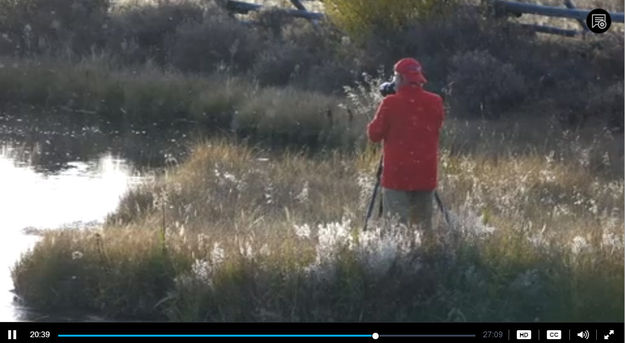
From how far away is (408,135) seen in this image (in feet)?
35.0

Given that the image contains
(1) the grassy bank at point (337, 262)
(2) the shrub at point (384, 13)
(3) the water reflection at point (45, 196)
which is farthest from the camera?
(2) the shrub at point (384, 13)

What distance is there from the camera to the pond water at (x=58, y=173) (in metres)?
13.7

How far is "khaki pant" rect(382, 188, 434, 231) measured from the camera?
10852 millimetres

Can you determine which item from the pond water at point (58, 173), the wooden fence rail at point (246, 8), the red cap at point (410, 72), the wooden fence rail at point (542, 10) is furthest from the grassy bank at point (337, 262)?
the wooden fence rail at point (246, 8)

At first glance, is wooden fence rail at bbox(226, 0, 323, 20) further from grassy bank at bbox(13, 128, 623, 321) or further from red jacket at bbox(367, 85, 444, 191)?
red jacket at bbox(367, 85, 444, 191)

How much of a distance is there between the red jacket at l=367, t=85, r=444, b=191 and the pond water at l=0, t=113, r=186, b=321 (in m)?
2.99

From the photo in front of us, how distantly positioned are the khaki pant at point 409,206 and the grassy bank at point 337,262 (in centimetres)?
21

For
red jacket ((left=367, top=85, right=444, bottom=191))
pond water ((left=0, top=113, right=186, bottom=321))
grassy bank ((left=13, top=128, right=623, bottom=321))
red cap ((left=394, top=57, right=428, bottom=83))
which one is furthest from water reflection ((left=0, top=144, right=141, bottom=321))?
red cap ((left=394, top=57, right=428, bottom=83))
